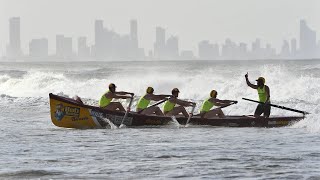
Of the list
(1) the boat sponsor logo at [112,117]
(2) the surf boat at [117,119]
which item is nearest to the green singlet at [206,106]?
(2) the surf boat at [117,119]

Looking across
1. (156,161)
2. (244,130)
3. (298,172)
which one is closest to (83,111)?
(244,130)

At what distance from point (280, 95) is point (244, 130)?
1756 centimetres

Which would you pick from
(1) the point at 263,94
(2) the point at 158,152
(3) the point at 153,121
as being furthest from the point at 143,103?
(2) the point at 158,152

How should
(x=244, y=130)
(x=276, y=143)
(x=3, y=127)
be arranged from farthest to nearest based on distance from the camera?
(x=3, y=127) → (x=244, y=130) → (x=276, y=143)

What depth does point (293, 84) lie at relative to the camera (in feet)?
124

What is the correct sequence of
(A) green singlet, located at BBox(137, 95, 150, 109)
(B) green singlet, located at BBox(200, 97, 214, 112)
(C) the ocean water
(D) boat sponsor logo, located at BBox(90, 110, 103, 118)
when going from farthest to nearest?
1. (A) green singlet, located at BBox(137, 95, 150, 109)
2. (B) green singlet, located at BBox(200, 97, 214, 112)
3. (D) boat sponsor logo, located at BBox(90, 110, 103, 118)
4. (C) the ocean water

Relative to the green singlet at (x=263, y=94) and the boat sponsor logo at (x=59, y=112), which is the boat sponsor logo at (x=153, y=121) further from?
the green singlet at (x=263, y=94)

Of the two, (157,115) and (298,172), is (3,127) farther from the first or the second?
(298,172)

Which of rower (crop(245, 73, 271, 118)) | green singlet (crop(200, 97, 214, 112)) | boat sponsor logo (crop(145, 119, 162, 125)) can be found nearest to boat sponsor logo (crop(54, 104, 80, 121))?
boat sponsor logo (crop(145, 119, 162, 125))

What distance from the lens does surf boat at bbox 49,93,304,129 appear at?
2064cm

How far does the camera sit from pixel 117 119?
21.0m

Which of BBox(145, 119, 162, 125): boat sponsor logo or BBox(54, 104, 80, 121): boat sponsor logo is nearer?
BBox(54, 104, 80, 121): boat sponsor logo

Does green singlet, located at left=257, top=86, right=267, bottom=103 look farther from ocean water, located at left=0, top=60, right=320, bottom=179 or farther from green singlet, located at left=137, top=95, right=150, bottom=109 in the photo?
green singlet, located at left=137, top=95, right=150, bottom=109

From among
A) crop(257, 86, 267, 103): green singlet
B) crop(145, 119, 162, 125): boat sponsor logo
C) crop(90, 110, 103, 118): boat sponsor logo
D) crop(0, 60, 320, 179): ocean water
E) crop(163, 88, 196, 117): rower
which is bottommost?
crop(0, 60, 320, 179): ocean water
